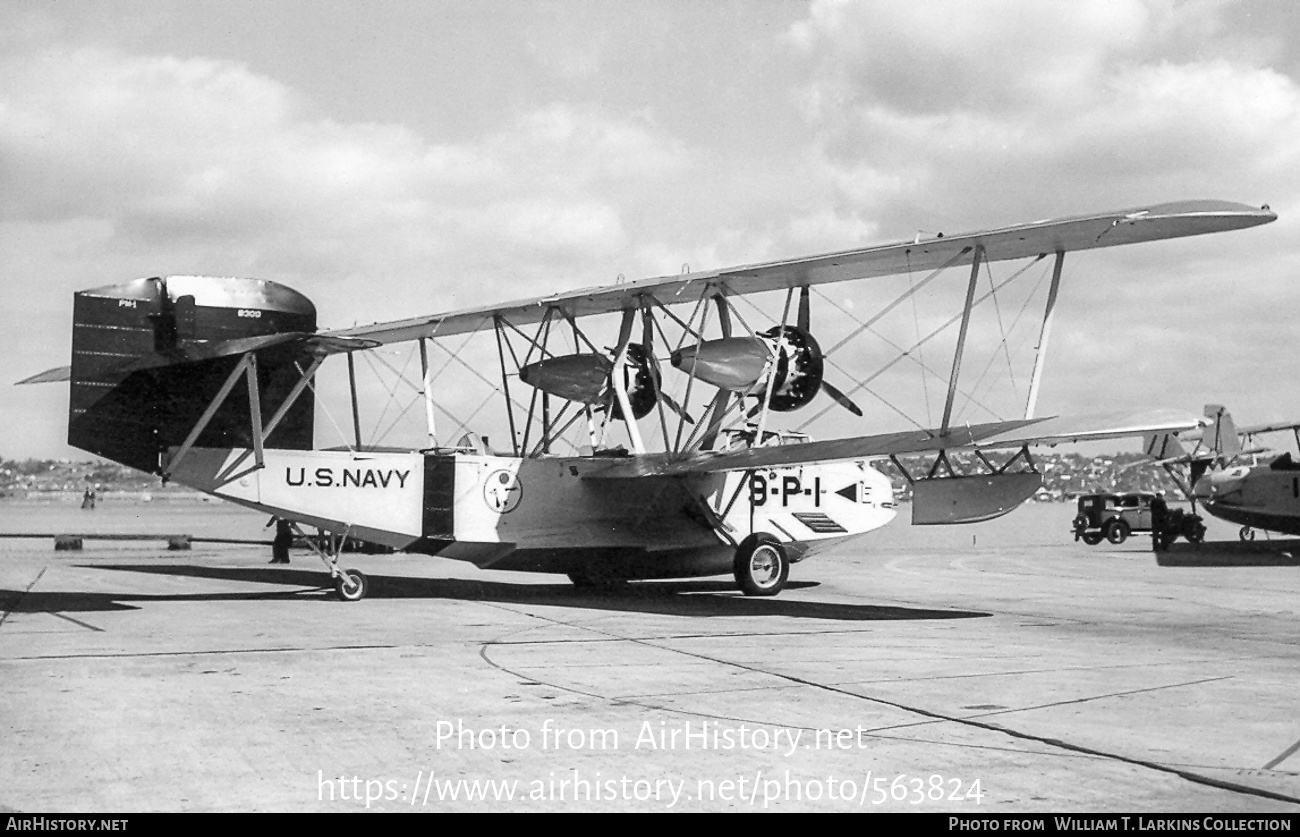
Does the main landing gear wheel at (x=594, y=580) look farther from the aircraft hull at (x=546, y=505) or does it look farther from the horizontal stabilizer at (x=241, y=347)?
the horizontal stabilizer at (x=241, y=347)

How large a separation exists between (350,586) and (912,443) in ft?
29.7

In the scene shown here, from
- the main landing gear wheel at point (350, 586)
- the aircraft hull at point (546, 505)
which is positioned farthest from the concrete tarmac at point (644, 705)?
the aircraft hull at point (546, 505)

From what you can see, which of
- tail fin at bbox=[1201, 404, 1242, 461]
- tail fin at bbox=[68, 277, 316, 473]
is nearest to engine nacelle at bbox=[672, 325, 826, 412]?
tail fin at bbox=[68, 277, 316, 473]

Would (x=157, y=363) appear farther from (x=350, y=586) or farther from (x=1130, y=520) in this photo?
(x=1130, y=520)

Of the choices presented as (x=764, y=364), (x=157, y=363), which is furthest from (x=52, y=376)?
(x=764, y=364)

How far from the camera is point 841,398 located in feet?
67.3

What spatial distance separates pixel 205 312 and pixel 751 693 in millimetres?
12558

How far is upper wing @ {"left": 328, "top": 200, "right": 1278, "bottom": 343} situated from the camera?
15.3m

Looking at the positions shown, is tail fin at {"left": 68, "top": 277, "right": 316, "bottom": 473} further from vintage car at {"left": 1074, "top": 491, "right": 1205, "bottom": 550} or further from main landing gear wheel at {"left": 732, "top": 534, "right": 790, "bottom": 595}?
vintage car at {"left": 1074, "top": 491, "right": 1205, "bottom": 550}

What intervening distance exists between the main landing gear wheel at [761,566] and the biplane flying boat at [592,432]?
3 centimetres

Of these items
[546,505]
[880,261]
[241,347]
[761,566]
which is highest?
[880,261]

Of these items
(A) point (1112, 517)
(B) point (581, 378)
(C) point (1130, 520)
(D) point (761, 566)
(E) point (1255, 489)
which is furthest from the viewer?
(C) point (1130, 520)

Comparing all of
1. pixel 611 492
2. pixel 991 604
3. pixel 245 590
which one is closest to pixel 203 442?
pixel 245 590

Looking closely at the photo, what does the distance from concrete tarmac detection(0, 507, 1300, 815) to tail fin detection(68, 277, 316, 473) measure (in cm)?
253
